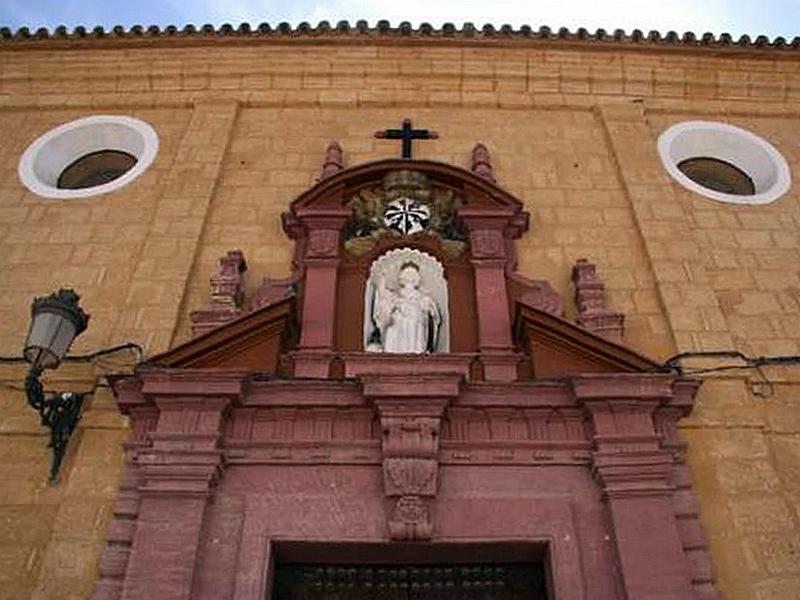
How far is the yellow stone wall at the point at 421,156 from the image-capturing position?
5320 millimetres

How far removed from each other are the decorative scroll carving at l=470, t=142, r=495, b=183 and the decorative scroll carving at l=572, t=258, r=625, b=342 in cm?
114

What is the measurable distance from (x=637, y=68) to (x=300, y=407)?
16.9ft

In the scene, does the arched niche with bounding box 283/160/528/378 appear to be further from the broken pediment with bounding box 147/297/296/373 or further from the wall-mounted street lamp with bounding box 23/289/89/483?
the wall-mounted street lamp with bounding box 23/289/89/483

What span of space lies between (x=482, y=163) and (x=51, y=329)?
12.5ft

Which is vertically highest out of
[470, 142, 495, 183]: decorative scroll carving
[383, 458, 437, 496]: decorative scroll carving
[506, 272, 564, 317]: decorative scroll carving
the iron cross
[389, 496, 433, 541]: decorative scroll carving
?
the iron cross

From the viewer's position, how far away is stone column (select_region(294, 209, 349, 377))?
5.77m

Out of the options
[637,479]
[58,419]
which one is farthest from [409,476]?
[58,419]

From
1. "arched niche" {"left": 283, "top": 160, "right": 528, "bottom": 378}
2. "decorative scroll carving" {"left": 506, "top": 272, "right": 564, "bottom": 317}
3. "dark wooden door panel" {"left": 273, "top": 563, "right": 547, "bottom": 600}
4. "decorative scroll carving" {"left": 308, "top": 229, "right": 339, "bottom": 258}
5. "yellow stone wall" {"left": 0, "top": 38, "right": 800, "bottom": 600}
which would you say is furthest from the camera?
"decorative scroll carving" {"left": 308, "top": 229, "right": 339, "bottom": 258}

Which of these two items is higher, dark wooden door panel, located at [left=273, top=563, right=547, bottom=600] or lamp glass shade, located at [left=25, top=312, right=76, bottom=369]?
lamp glass shade, located at [left=25, top=312, right=76, bottom=369]

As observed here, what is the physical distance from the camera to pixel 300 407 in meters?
5.35

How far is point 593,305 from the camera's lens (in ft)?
20.5

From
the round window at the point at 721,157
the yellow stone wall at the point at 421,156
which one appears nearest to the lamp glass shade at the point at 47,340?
the yellow stone wall at the point at 421,156

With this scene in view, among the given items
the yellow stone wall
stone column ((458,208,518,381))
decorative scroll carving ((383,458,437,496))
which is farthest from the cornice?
decorative scroll carving ((383,458,437,496))

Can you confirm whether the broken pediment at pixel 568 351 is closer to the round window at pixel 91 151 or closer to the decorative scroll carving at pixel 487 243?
the decorative scroll carving at pixel 487 243
